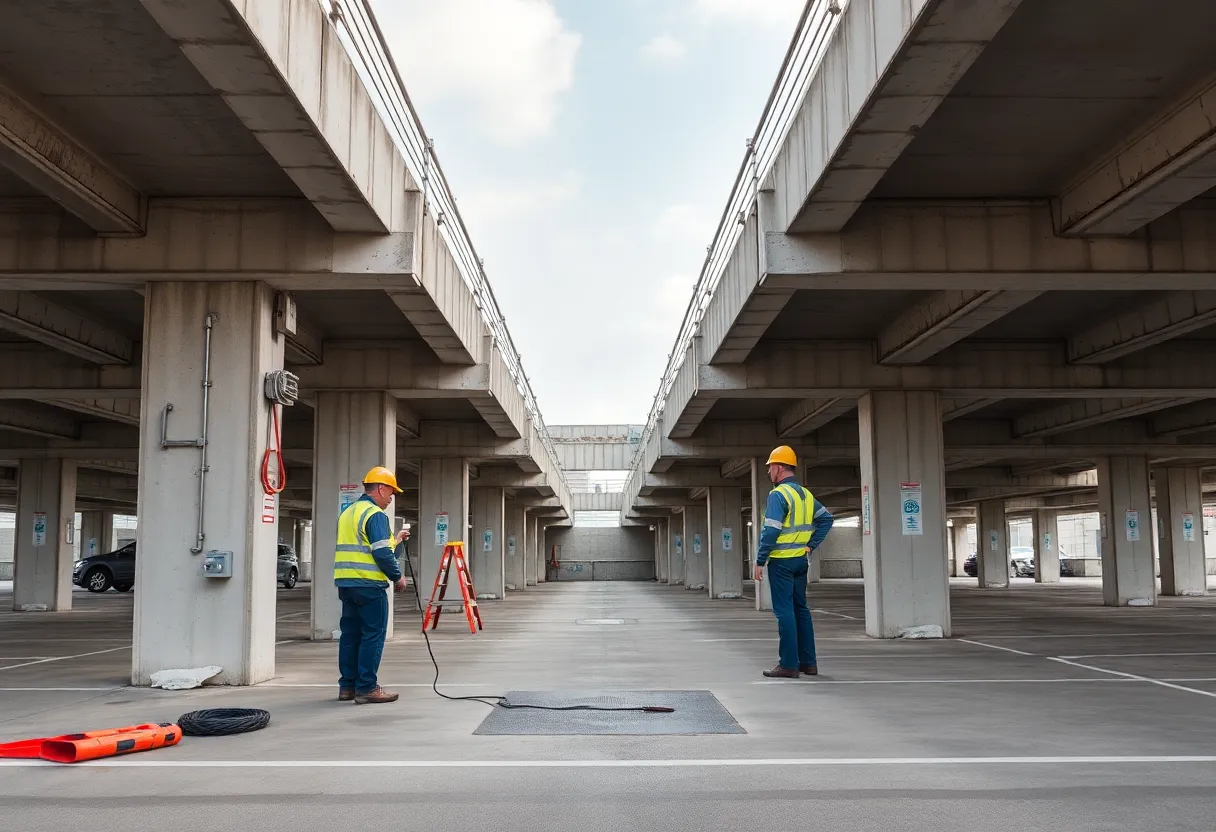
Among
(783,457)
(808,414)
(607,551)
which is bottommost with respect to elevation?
(607,551)

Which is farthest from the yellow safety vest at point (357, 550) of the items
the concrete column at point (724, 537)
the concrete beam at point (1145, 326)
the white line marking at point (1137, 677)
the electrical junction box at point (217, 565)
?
the concrete column at point (724, 537)

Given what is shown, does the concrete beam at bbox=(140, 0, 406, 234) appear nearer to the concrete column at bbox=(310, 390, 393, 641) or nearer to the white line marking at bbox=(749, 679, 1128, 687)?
the white line marking at bbox=(749, 679, 1128, 687)

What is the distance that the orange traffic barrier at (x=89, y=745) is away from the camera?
6.54 metres

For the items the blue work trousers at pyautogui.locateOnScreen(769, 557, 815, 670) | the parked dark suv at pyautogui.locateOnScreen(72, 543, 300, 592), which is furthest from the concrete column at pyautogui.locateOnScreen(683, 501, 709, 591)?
the blue work trousers at pyautogui.locateOnScreen(769, 557, 815, 670)

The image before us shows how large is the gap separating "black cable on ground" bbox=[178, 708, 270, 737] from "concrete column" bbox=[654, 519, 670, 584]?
51284 mm

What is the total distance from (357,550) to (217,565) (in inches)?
82.1

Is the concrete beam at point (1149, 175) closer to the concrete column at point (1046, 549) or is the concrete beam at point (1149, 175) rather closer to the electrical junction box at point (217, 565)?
the electrical junction box at point (217, 565)

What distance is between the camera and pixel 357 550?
9.39 m

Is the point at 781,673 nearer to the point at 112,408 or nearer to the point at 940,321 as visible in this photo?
the point at 940,321

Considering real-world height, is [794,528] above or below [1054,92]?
below

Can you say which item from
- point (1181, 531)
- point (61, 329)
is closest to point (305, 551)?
point (1181, 531)

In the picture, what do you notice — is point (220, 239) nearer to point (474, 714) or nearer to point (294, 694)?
point (294, 694)

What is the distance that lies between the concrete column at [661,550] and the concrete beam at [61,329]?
4377cm

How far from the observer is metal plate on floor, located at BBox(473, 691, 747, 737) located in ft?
25.1
